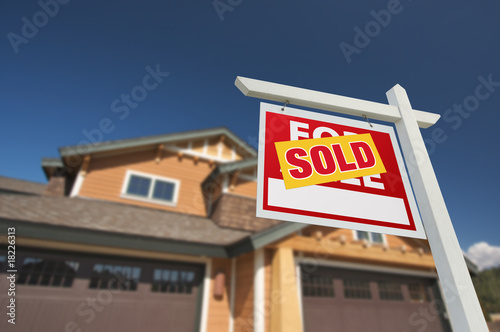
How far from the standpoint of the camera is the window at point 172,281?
22.6 ft

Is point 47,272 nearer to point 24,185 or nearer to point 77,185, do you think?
point 77,185

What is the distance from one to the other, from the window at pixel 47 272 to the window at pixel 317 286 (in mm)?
5809

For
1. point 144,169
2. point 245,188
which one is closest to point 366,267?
point 245,188

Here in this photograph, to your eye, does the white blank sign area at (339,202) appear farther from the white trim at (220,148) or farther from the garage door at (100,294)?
the white trim at (220,148)

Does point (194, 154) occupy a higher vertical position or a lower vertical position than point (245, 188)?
higher

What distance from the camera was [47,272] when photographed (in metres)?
6.13

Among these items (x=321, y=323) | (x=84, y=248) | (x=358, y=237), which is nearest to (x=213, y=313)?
(x=321, y=323)

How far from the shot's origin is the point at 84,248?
6.58m

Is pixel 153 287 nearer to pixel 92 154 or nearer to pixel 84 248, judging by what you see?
pixel 84 248

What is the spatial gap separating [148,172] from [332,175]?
31.9 feet

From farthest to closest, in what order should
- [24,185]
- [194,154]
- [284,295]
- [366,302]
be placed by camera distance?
[24,185], [194,154], [366,302], [284,295]

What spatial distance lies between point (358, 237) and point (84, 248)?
835 centimetres

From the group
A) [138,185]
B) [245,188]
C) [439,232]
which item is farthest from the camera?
[245,188]

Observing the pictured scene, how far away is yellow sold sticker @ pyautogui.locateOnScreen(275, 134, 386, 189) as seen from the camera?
5.43 ft
